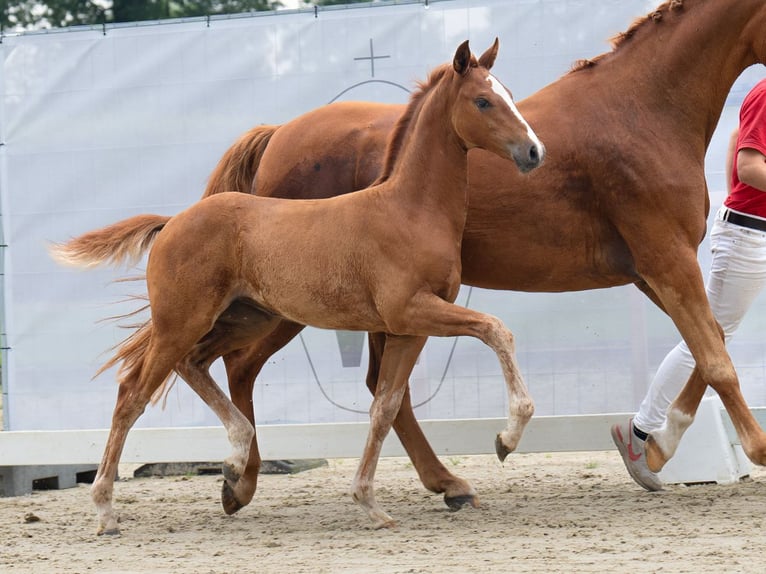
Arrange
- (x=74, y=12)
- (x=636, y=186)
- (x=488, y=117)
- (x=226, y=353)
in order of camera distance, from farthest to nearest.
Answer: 1. (x=74, y=12)
2. (x=226, y=353)
3. (x=636, y=186)
4. (x=488, y=117)

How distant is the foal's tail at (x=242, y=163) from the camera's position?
18.1ft

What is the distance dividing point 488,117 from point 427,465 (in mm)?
1732

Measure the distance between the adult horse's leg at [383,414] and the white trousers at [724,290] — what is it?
1.24 m

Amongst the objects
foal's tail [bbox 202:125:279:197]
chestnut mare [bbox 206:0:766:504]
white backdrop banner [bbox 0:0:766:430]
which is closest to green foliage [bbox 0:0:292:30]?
white backdrop banner [bbox 0:0:766:430]

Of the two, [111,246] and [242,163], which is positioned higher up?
[242,163]

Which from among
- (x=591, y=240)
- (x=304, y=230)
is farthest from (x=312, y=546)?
(x=591, y=240)

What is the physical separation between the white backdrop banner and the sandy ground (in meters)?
0.52

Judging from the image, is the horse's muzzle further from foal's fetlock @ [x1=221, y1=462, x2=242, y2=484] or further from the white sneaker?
foal's fetlock @ [x1=221, y1=462, x2=242, y2=484]

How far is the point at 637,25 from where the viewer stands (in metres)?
4.86

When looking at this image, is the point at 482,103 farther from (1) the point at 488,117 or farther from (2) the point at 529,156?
(2) the point at 529,156

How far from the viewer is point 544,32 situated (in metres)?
6.02

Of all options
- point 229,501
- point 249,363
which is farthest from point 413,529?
point 249,363

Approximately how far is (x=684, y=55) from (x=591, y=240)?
2.90 feet

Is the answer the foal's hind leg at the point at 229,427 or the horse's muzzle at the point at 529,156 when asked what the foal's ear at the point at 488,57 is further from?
the foal's hind leg at the point at 229,427
